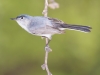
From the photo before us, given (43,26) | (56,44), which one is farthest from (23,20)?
(56,44)

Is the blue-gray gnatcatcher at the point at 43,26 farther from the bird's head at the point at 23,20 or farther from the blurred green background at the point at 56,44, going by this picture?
the blurred green background at the point at 56,44

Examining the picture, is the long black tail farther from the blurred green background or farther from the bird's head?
the blurred green background

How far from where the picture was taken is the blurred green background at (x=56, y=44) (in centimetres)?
145

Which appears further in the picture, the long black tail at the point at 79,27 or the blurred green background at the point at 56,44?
the blurred green background at the point at 56,44

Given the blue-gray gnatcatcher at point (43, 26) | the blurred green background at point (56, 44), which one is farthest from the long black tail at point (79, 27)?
the blurred green background at point (56, 44)

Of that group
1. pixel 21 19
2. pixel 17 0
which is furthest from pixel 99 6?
pixel 21 19

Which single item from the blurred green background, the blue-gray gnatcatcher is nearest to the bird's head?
the blue-gray gnatcatcher

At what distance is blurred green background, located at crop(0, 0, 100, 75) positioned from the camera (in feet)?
4.75

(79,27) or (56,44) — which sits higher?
(56,44)

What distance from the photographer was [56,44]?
1492mm

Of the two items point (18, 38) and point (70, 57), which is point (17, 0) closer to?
point (18, 38)

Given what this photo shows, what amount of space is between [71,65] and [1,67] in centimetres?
39

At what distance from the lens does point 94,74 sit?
1.55 meters

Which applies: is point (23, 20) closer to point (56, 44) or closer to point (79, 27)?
point (79, 27)
